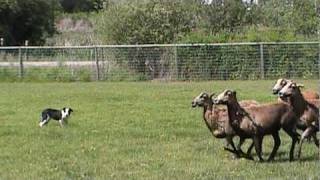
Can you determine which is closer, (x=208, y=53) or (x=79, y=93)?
(x=79, y=93)

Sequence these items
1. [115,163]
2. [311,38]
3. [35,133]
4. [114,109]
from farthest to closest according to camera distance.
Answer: [311,38] → [114,109] → [35,133] → [115,163]

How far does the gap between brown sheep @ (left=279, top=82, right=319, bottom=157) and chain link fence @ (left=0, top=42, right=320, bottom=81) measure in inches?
660

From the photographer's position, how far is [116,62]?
31.1 m

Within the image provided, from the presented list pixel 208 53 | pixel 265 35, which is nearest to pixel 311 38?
pixel 265 35

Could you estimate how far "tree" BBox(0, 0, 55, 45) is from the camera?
47219 millimetres

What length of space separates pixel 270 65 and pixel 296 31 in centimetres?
674

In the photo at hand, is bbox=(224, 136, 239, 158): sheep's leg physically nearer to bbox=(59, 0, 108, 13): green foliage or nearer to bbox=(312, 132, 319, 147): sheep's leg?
bbox=(312, 132, 319, 147): sheep's leg

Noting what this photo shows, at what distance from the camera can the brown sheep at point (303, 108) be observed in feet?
39.2

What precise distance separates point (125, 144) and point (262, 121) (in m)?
2.95

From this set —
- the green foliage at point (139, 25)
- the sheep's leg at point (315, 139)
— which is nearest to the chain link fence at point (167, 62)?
the green foliage at point (139, 25)

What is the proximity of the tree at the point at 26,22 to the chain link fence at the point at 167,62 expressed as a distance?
15151 millimetres

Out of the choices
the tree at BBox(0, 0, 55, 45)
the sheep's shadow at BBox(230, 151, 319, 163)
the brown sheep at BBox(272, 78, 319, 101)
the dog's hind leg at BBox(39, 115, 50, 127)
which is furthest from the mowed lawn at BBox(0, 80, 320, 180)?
the tree at BBox(0, 0, 55, 45)

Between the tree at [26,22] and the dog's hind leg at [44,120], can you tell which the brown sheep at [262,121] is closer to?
the dog's hind leg at [44,120]

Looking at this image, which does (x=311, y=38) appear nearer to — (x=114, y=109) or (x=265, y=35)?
(x=265, y=35)
